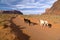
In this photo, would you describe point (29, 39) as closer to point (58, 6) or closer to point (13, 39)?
point (13, 39)

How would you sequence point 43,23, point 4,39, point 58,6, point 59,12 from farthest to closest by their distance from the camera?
point 58,6 → point 59,12 → point 43,23 → point 4,39

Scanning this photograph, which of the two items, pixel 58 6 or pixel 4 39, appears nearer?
pixel 4 39

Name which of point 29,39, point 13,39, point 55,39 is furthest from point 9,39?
point 55,39

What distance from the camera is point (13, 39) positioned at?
36.0 feet

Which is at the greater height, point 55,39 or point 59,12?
point 55,39

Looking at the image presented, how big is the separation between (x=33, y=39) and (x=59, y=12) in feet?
268

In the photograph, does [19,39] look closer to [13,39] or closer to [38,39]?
[13,39]

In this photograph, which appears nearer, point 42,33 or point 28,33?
point 28,33

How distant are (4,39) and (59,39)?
12.6 feet

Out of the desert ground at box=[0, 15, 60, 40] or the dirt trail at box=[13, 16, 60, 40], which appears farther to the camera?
the dirt trail at box=[13, 16, 60, 40]

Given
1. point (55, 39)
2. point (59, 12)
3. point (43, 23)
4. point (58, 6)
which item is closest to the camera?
point (55, 39)

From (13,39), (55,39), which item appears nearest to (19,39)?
(13,39)

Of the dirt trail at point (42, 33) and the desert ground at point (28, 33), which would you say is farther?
the dirt trail at point (42, 33)

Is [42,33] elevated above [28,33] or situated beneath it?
situated beneath
